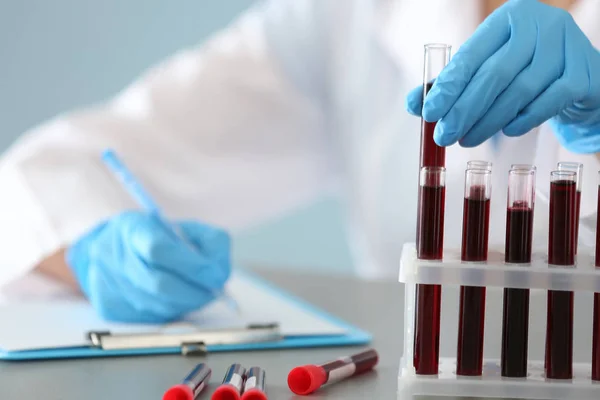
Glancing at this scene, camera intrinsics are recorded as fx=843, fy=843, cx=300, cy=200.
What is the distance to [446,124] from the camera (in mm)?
747

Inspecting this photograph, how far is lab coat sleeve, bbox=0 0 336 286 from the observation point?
143cm

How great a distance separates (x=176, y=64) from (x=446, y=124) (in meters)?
1.03

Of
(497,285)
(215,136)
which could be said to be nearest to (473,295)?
(497,285)

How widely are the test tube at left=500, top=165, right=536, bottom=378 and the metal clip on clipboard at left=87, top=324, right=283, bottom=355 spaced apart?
326 millimetres

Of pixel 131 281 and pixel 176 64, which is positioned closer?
pixel 131 281

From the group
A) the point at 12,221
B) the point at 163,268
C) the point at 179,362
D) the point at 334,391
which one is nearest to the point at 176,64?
the point at 12,221

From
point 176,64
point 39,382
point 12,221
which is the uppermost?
point 176,64

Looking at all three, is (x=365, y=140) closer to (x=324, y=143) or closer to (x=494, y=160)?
(x=324, y=143)

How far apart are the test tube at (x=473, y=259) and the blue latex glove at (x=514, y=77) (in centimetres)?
5

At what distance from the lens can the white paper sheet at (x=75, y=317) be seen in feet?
3.25

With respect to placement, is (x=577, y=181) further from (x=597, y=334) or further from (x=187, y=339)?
(x=187, y=339)

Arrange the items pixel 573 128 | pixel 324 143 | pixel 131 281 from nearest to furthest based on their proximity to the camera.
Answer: pixel 573 128 < pixel 131 281 < pixel 324 143

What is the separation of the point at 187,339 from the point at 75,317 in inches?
7.8

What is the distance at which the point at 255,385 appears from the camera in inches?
30.0
